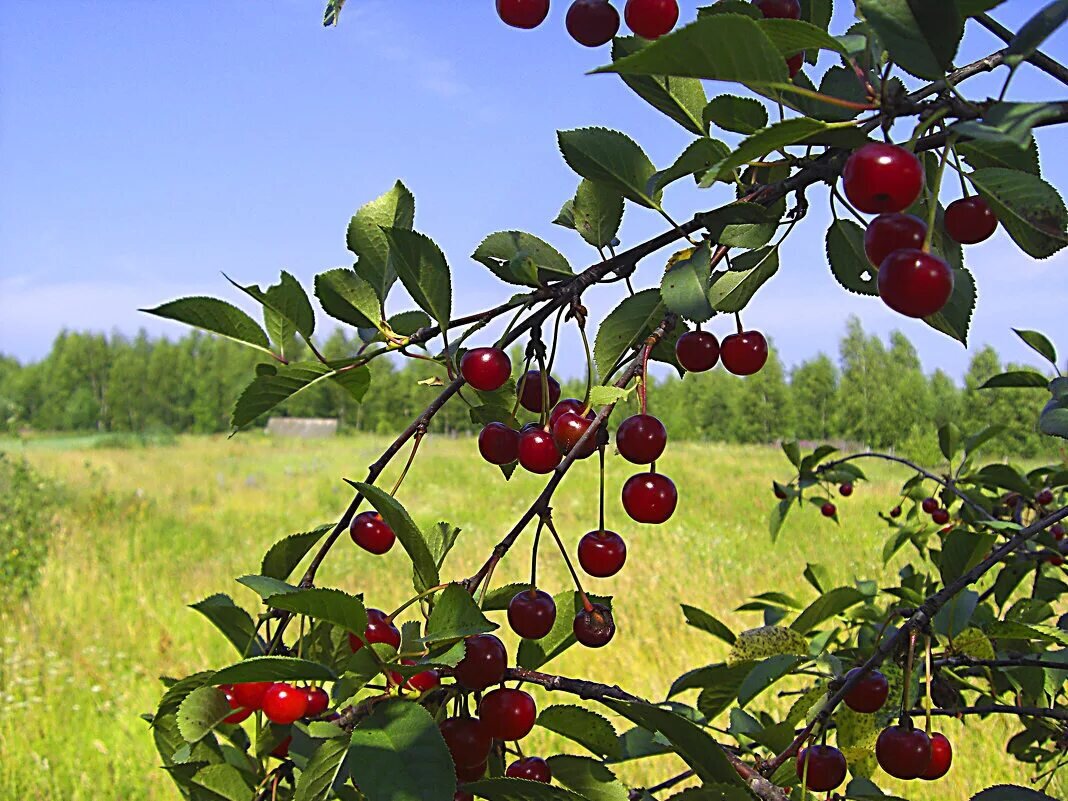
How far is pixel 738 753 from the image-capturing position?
25.9 inches

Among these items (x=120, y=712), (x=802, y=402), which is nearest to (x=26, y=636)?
(x=120, y=712)

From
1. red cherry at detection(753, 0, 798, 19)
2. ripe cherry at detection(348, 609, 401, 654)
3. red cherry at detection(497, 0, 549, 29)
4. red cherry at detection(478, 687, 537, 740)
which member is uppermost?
red cherry at detection(753, 0, 798, 19)

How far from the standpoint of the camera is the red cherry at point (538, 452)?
1.61 feet

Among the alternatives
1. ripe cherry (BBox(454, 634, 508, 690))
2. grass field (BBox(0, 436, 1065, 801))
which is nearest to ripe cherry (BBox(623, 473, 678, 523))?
ripe cherry (BBox(454, 634, 508, 690))

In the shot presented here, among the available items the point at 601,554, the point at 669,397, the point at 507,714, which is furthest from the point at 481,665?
the point at 669,397

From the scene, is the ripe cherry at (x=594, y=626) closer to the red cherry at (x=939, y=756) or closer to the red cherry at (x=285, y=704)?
the red cherry at (x=285, y=704)

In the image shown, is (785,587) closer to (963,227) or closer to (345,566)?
Answer: (345,566)

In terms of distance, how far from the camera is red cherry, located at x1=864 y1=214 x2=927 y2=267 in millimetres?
359

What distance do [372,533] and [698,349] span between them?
0.26m

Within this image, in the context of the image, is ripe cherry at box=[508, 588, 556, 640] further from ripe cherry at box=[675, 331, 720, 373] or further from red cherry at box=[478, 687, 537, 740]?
ripe cherry at box=[675, 331, 720, 373]

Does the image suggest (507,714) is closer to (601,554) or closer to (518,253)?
(601,554)

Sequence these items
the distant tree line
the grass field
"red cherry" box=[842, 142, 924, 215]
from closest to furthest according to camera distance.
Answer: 1. "red cherry" box=[842, 142, 924, 215]
2. the grass field
3. the distant tree line

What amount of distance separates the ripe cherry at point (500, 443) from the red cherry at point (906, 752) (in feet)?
1.06

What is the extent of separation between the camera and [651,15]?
0.45m
